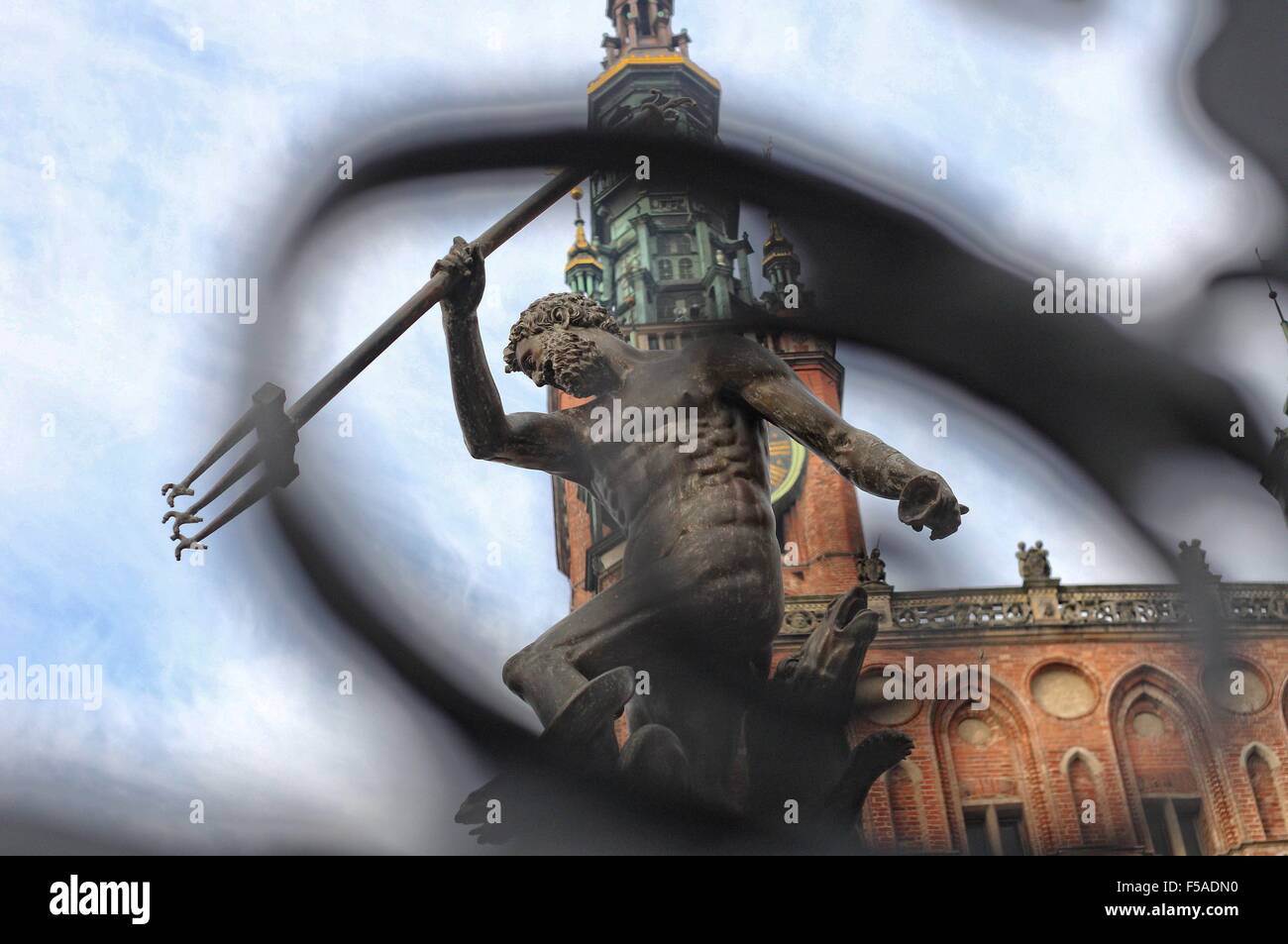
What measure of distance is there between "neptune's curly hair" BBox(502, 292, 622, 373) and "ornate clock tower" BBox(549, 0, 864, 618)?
95.7 ft

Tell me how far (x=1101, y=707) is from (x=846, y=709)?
114 ft

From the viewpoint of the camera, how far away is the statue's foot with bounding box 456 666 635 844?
5.69 metres

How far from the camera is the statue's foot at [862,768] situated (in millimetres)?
6316

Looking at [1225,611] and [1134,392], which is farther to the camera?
[1225,611]

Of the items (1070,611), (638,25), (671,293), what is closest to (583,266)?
(671,293)

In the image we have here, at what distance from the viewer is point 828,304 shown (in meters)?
8.40

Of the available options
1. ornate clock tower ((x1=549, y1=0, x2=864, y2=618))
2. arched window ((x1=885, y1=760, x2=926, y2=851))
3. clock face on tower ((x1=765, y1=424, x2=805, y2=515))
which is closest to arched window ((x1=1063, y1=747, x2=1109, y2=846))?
arched window ((x1=885, y1=760, x2=926, y2=851))

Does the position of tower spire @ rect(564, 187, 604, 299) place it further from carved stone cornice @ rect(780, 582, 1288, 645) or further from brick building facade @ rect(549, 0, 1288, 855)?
carved stone cornice @ rect(780, 582, 1288, 645)

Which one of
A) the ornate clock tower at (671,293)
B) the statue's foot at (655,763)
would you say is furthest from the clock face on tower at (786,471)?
the statue's foot at (655,763)

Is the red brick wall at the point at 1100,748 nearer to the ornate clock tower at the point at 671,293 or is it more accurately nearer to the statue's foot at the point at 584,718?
the ornate clock tower at the point at 671,293

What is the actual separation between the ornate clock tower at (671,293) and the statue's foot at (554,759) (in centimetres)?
3033

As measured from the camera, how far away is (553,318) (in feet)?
21.9
